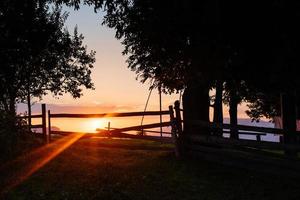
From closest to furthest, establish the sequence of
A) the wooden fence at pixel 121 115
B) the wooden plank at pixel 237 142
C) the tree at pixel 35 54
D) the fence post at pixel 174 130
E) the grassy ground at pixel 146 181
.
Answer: the grassy ground at pixel 146 181, the wooden plank at pixel 237 142, the fence post at pixel 174 130, the wooden fence at pixel 121 115, the tree at pixel 35 54

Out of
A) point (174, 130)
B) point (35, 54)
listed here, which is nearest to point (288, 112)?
point (174, 130)

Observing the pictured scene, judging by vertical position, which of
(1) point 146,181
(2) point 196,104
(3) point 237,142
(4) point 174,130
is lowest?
(1) point 146,181

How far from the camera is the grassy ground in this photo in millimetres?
12273

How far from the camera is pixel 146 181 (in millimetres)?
13617

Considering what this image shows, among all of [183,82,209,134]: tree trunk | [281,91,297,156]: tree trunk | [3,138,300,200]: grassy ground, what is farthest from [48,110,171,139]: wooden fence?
[281,91,297,156]: tree trunk

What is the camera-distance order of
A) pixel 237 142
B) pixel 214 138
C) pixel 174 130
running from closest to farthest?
pixel 237 142, pixel 214 138, pixel 174 130

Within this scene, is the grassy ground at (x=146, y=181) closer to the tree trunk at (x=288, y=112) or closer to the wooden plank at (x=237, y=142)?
the wooden plank at (x=237, y=142)

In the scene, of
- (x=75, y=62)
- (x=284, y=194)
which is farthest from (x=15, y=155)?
(x=75, y=62)

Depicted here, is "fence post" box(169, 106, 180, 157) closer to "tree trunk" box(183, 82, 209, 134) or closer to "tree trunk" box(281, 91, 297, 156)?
"tree trunk" box(183, 82, 209, 134)

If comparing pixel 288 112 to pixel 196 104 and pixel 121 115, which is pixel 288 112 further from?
pixel 121 115

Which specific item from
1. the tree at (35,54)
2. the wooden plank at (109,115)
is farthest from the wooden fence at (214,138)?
the tree at (35,54)

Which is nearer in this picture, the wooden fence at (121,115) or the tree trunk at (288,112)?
the tree trunk at (288,112)

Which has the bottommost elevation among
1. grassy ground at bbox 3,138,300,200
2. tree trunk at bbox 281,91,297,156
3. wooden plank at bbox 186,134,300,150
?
grassy ground at bbox 3,138,300,200

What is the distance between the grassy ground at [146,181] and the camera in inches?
483
